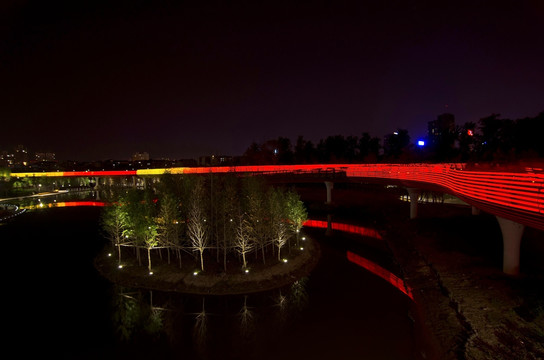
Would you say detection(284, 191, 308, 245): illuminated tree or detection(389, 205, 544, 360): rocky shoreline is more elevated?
detection(284, 191, 308, 245): illuminated tree

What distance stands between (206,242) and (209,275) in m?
5.18

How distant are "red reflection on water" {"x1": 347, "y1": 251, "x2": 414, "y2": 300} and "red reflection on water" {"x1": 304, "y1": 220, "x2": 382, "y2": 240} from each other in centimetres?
1066

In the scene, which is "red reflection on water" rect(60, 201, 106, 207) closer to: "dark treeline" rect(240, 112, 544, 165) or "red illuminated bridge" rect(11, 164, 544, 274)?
"dark treeline" rect(240, 112, 544, 165)

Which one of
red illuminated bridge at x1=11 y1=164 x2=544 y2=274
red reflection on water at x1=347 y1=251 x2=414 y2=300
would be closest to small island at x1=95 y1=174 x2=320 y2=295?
red reflection on water at x1=347 y1=251 x2=414 y2=300

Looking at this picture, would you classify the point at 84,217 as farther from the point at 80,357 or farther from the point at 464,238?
the point at 464,238

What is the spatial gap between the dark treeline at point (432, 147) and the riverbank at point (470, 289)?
1441 cm

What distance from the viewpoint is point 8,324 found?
23391mm

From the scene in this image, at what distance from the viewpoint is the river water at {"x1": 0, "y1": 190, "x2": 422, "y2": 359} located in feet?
64.2

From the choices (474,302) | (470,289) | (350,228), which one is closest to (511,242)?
(470,289)

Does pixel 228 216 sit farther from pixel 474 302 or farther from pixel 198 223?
pixel 474 302

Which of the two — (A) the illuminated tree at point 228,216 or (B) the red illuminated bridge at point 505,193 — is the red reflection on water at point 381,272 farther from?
(A) the illuminated tree at point 228,216

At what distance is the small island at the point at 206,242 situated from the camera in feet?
95.7

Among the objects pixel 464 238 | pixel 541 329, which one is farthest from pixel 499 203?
pixel 464 238

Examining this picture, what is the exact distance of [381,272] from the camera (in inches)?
1241
